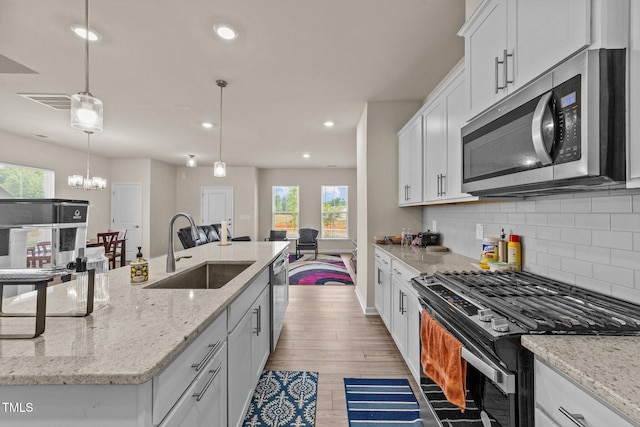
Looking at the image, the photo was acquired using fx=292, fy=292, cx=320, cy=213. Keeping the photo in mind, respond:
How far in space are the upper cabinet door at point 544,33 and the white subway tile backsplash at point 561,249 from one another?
32.9 inches

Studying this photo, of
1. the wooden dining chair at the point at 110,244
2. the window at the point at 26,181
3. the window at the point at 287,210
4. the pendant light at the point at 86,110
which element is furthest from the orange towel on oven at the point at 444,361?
the window at the point at 287,210

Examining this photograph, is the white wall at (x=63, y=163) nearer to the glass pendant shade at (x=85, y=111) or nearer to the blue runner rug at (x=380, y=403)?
the glass pendant shade at (x=85, y=111)

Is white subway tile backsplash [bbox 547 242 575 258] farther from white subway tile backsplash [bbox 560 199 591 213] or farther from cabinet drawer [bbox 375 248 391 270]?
cabinet drawer [bbox 375 248 391 270]

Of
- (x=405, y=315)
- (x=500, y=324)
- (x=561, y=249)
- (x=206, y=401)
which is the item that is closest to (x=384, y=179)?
(x=405, y=315)

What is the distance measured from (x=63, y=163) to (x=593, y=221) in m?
8.36

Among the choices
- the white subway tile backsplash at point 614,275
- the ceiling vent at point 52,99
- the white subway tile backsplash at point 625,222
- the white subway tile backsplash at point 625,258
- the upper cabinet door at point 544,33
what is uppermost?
the ceiling vent at point 52,99

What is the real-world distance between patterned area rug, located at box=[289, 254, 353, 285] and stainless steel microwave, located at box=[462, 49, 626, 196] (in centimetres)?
418

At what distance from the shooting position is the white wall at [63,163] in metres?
5.25

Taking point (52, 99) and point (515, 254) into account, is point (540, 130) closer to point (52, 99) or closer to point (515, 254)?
point (515, 254)

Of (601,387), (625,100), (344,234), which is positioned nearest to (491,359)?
(601,387)

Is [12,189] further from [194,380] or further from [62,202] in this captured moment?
[194,380]

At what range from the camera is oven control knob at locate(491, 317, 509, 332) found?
0.91 m

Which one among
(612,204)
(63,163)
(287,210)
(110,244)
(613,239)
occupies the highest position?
(63,163)

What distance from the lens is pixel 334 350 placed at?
2.66m
